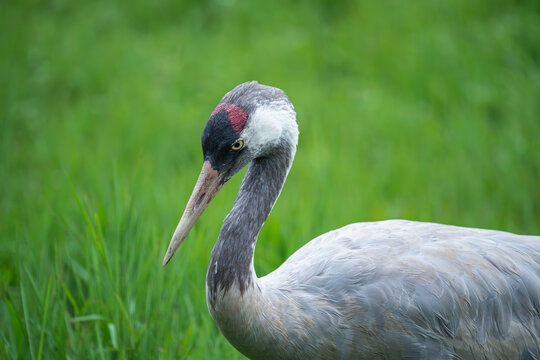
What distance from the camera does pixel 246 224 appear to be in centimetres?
221

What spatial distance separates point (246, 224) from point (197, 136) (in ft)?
9.48

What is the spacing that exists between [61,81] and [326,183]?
3451mm

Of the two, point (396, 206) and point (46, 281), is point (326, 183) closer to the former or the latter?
point (396, 206)

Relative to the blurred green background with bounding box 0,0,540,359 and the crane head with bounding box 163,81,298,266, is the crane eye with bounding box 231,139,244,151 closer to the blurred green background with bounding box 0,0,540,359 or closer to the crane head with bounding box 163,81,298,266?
the crane head with bounding box 163,81,298,266

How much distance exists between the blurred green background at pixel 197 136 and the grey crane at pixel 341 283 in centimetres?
58

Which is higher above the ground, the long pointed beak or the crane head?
the crane head

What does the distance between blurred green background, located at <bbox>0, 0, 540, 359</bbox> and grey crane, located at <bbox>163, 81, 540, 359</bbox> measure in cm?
58

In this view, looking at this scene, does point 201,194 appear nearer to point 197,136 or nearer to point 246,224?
point 246,224

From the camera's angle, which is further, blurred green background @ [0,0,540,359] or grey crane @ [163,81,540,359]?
blurred green background @ [0,0,540,359]

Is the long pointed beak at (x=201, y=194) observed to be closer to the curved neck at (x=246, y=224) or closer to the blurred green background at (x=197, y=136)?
the curved neck at (x=246, y=224)

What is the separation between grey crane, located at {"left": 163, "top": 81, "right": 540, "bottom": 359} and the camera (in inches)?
83.6

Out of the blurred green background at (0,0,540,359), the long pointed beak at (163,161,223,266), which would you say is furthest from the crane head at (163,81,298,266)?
the blurred green background at (0,0,540,359)

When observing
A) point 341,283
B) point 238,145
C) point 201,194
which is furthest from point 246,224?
point 341,283

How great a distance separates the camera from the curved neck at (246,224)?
6.93 feet
